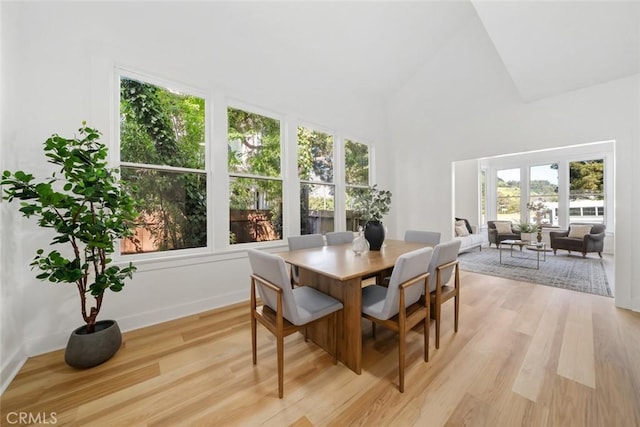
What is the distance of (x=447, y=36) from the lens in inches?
161

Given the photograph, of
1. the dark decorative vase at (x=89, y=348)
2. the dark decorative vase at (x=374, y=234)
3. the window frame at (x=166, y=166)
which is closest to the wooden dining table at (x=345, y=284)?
the dark decorative vase at (x=374, y=234)

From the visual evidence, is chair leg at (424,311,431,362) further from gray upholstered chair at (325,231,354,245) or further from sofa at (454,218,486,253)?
sofa at (454,218,486,253)

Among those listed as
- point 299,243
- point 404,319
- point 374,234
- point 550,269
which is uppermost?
point 374,234

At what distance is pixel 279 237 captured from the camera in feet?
11.9

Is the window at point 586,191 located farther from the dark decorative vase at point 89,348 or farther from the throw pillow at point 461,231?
the dark decorative vase at point 89,348

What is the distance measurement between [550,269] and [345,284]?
4841 millimetres

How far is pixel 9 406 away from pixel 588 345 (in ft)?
14.0

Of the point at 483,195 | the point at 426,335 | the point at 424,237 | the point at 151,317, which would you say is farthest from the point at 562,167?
the point at 151,317

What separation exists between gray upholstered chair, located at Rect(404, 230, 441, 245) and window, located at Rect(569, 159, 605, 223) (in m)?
6.24

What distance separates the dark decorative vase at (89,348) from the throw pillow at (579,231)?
8.40 meters

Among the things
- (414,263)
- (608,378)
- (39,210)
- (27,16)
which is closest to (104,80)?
(27,16)

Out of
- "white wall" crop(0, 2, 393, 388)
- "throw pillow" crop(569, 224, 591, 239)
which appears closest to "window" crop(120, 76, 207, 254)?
Answer: "white wall" crop(0, 2, 393, 388)

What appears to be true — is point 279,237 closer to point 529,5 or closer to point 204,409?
point 204,409

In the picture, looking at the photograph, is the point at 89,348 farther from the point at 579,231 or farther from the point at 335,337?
the point at 579,231
